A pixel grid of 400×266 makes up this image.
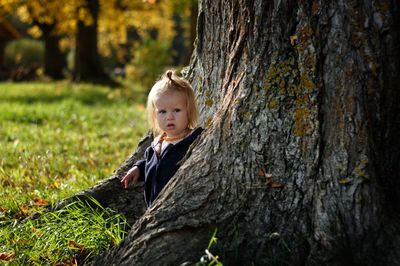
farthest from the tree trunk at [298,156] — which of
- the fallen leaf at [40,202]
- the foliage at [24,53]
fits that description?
the foliage at [24,53]

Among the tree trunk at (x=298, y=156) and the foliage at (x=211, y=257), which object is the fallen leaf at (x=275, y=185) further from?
the foliage at (x=211, y=257)

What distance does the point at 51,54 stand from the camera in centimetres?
2833

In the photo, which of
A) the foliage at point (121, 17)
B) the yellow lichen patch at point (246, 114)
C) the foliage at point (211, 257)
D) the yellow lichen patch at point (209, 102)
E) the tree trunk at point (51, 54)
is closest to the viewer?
the foliage at point (211, 257)

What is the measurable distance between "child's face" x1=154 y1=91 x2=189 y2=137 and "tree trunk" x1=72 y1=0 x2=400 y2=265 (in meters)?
0.53

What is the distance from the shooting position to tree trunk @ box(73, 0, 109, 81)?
73.2 ft

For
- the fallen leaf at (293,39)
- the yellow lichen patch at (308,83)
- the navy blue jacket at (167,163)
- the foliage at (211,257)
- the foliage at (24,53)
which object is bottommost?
the foliage at (24,53)

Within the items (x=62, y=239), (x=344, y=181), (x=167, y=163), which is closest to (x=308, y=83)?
(x=344, y=181)

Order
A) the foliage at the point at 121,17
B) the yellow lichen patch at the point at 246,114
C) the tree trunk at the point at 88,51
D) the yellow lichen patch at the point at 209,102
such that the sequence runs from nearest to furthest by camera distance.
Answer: the yellow lichen patch at the point at 246,114 < the yellow lichen patch at the point at 209,102 < the foliage at the point at 121,17 < the tree trunk at the point at 88,51

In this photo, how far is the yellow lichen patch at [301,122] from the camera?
3006 mm

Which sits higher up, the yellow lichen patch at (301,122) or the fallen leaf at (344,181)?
the yellow lichen patch at (301,122)

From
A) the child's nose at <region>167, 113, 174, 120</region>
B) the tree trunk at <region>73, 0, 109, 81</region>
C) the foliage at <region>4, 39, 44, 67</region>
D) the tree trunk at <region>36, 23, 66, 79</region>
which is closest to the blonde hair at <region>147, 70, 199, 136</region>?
the child's nose at <region>167, 113, 174, 120</region>

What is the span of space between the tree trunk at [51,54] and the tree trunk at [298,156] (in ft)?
81.3

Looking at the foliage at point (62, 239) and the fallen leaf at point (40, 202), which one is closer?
the foliage at point (62, 239)

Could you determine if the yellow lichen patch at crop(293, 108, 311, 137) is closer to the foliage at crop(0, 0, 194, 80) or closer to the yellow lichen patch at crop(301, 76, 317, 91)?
the yellow lichen patch at crop(301, 76, 317, 91)
